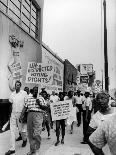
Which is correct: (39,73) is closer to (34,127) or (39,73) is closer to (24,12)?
(34,127)

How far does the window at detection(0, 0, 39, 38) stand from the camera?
531 inches

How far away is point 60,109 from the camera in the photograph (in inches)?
438

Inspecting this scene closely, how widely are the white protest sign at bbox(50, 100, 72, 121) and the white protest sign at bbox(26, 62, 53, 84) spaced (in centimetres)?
116

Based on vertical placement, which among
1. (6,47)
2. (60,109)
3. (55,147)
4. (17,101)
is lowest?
(55,147)

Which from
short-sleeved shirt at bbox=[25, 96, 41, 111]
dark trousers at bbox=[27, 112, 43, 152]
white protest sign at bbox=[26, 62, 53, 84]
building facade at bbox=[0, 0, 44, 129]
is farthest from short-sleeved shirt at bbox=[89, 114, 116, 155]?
building facade at bbox=[0, 0, 44, 129]

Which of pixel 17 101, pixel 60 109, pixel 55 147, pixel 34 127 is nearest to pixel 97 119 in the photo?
pixel 34 127

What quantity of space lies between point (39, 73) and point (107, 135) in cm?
707

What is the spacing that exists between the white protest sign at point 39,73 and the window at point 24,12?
342 cm

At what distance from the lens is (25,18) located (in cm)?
1633

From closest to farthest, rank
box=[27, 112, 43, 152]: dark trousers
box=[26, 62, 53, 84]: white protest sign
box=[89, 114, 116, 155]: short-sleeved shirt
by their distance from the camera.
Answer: box=[89, 114, 116, 155]: short-sleeved shirt, box=[27, 112, 43, 152]: dark trousers, box=[26, 62, 53, 84]: white protest sign

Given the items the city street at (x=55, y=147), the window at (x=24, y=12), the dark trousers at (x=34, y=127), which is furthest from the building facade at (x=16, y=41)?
the dark trousers at (x=34, y=127)

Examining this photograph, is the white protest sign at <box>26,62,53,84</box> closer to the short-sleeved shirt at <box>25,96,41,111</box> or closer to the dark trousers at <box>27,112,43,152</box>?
the short-sleeved shirt at <box>25,96,41,111</box>

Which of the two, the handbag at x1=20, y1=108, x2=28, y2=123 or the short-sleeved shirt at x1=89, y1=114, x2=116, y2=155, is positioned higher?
the short-sleeved shirt at x1=89, y1=114, x2=116, y2=155

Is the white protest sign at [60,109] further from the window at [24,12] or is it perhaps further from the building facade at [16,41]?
the window at [24,12]
